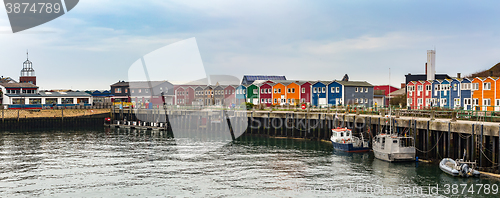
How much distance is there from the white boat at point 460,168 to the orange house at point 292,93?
64.7 meters

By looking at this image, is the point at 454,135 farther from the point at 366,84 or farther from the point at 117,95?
the point at 117,95

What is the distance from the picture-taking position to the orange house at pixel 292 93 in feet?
338

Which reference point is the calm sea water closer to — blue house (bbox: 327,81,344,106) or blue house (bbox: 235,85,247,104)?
blue house (bbox: 327,81,344,106)

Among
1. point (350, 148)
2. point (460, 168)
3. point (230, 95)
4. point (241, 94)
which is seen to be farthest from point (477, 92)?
point (230, 95)

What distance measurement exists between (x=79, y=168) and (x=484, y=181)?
113 feet

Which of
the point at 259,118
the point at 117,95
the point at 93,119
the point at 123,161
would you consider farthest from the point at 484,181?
the point at 117,95

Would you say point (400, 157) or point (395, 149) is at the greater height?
point (395, 149)

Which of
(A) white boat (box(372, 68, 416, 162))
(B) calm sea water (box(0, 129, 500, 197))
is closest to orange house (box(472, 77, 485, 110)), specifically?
(B) calm sea water (box(0, 129, 500, 197))

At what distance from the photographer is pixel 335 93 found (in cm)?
9756

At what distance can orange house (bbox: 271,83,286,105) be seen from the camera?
346ft

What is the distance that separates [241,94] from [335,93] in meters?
28.3

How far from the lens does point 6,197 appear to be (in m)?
32.0

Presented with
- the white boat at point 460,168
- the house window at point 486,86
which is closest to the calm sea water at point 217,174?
the white boat at point 460,168

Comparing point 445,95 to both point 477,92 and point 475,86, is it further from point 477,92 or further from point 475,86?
point 477,92
